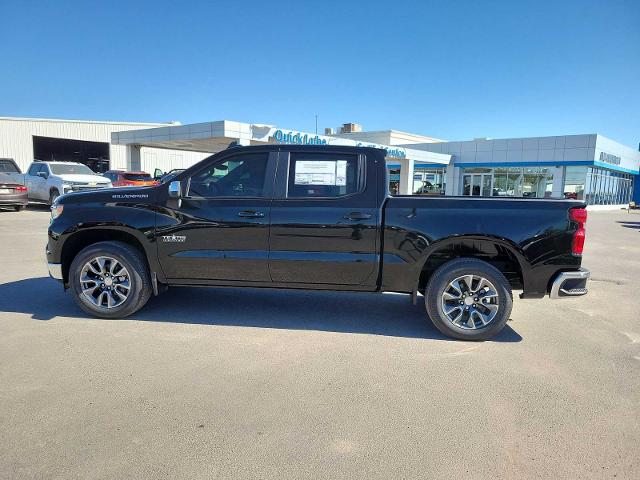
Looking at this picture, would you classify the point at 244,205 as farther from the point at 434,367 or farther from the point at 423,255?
the point at 434,367

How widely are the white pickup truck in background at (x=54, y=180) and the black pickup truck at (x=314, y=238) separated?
1310cm

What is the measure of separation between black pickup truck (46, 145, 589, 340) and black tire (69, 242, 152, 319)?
12mm

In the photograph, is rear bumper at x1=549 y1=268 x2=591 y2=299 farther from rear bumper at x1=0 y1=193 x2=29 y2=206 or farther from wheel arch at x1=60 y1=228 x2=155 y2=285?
rear bumper at x1=0 y1=193 x2=29 y2=206

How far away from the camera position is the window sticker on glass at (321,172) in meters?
4.79

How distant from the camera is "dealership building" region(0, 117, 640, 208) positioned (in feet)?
96.8

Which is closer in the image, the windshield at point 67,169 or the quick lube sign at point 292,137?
the windshield at point 67,169

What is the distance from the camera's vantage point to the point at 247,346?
4293mm

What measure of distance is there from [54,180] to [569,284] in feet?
58.3

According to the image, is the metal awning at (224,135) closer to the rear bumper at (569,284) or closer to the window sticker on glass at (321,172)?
the window sticker on glass at (321,172)

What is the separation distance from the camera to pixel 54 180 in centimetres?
1691

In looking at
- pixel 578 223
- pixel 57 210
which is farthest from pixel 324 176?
pixel 57 210

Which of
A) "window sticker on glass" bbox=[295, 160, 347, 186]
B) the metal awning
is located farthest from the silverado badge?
the metal awning

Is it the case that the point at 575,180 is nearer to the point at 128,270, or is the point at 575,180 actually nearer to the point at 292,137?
the point at 292,137

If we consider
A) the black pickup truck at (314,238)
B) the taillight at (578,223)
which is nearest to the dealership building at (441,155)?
the black pickup truck at (314,238)
